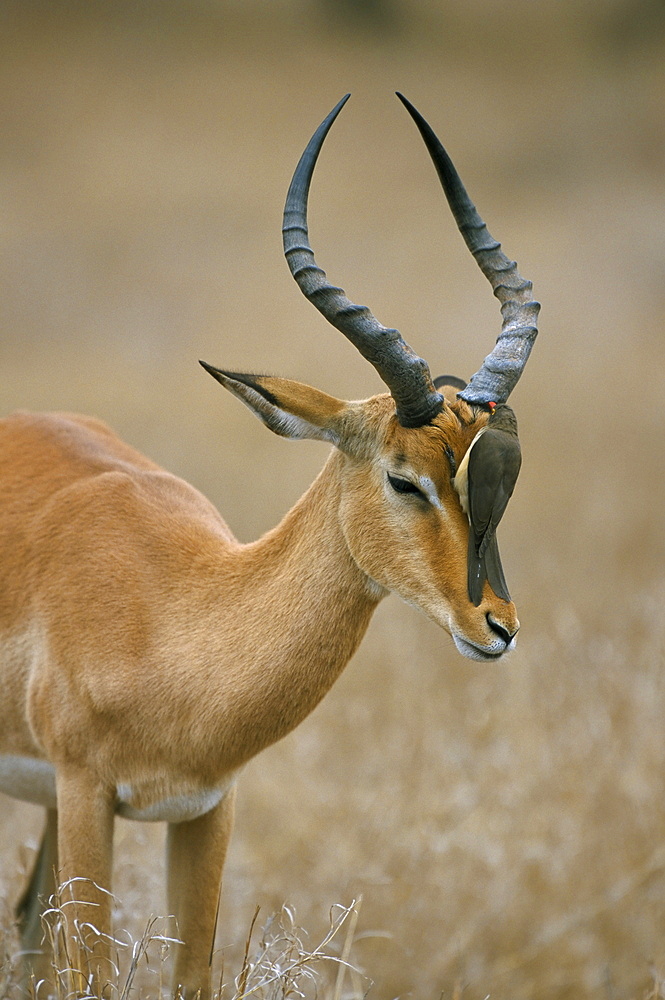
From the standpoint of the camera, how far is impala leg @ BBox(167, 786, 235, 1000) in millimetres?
4637

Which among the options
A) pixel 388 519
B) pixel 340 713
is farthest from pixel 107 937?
pixel 340 713

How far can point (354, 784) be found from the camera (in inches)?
306

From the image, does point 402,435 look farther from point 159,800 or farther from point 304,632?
point 159,800

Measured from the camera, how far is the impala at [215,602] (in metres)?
3.93

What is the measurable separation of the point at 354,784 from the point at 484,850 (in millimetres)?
1283

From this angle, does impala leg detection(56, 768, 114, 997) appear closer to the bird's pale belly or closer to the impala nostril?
Answer: the bird's pale belly

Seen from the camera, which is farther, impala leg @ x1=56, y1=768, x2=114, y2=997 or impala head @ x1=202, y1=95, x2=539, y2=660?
impala leg @ x1=56, y1=768, x2=114, y2=997

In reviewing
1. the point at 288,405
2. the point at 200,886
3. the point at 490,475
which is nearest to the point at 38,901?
the point at 200,886

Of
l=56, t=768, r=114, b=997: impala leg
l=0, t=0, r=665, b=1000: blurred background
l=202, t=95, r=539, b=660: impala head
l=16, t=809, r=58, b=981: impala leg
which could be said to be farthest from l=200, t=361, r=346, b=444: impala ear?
l=16, t=809, r=58, b=981: impala leg

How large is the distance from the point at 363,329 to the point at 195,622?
4.19 feet

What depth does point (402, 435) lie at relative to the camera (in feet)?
13.1

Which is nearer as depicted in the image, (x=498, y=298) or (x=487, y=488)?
(x=487, y=488)

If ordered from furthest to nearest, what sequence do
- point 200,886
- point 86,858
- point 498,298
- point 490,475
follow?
point 200,886 < point 86,858 < point 498,298 < point 490,475

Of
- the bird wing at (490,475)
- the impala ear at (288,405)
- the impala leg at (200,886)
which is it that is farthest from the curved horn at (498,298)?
the impala leg at (200,886)
